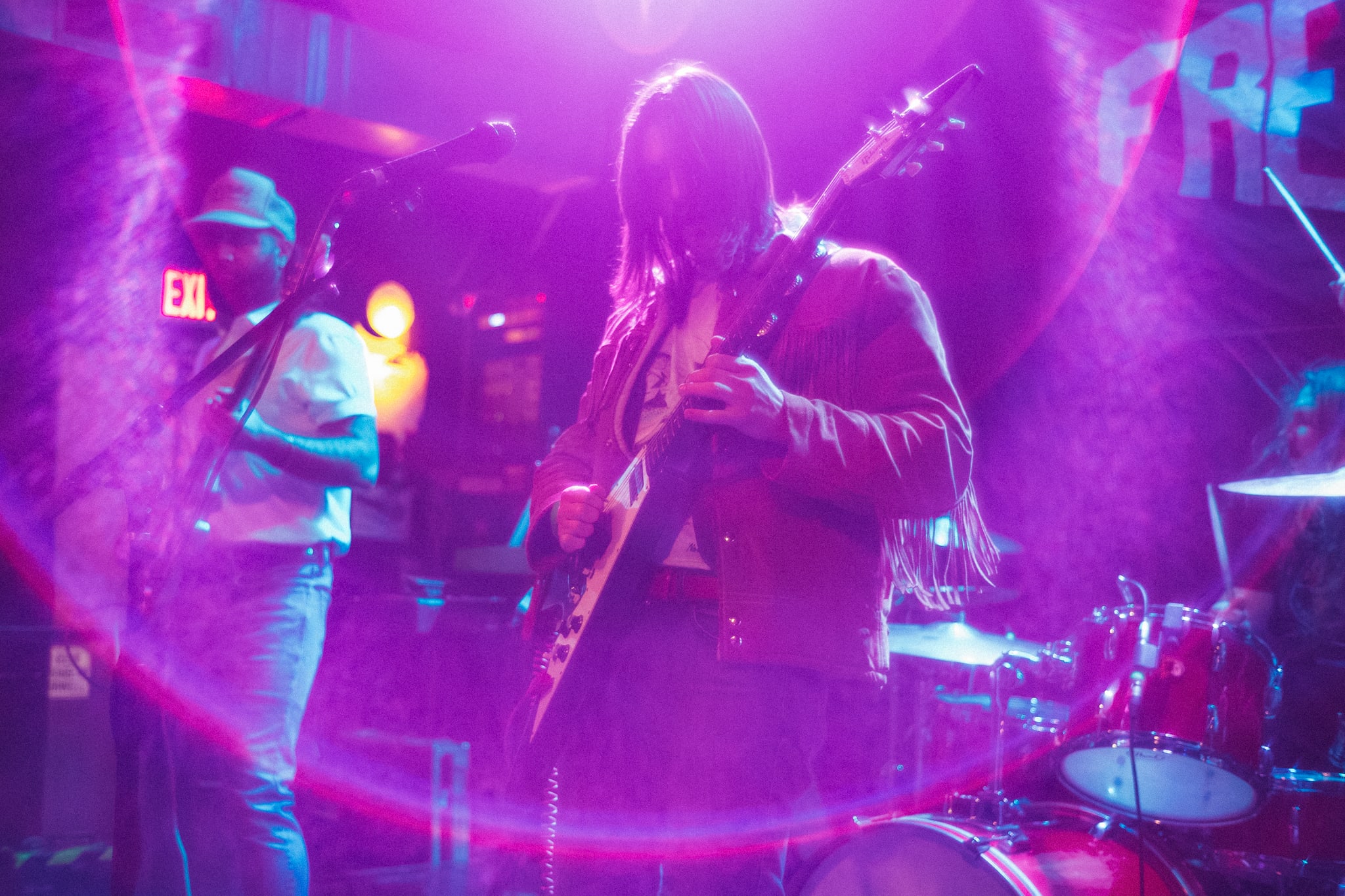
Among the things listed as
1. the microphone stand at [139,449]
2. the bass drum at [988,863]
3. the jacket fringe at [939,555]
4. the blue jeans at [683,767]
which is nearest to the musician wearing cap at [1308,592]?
the bass drum at [988,863]

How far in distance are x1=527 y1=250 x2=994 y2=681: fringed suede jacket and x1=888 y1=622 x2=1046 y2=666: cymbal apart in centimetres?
173

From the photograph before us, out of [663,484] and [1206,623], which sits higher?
[663,484]

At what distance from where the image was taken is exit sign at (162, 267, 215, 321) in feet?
16.1

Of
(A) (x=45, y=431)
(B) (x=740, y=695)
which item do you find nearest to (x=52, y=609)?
(A) (x=45, y=431)

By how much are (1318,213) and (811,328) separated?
3317 millimetres

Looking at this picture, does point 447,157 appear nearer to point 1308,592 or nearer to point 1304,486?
point 1304,486

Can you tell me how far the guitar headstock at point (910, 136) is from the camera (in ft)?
4.58

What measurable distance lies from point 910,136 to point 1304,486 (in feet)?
4.57

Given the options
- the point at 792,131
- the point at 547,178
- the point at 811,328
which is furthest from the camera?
the point at 547,178

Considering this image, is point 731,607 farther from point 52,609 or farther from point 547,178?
point 547,178

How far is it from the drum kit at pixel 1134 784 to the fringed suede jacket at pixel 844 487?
0.98 m

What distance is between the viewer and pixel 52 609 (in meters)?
4.06

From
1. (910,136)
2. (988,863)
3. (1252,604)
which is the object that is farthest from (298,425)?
(1252,604)

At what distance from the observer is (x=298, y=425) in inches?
95.5
